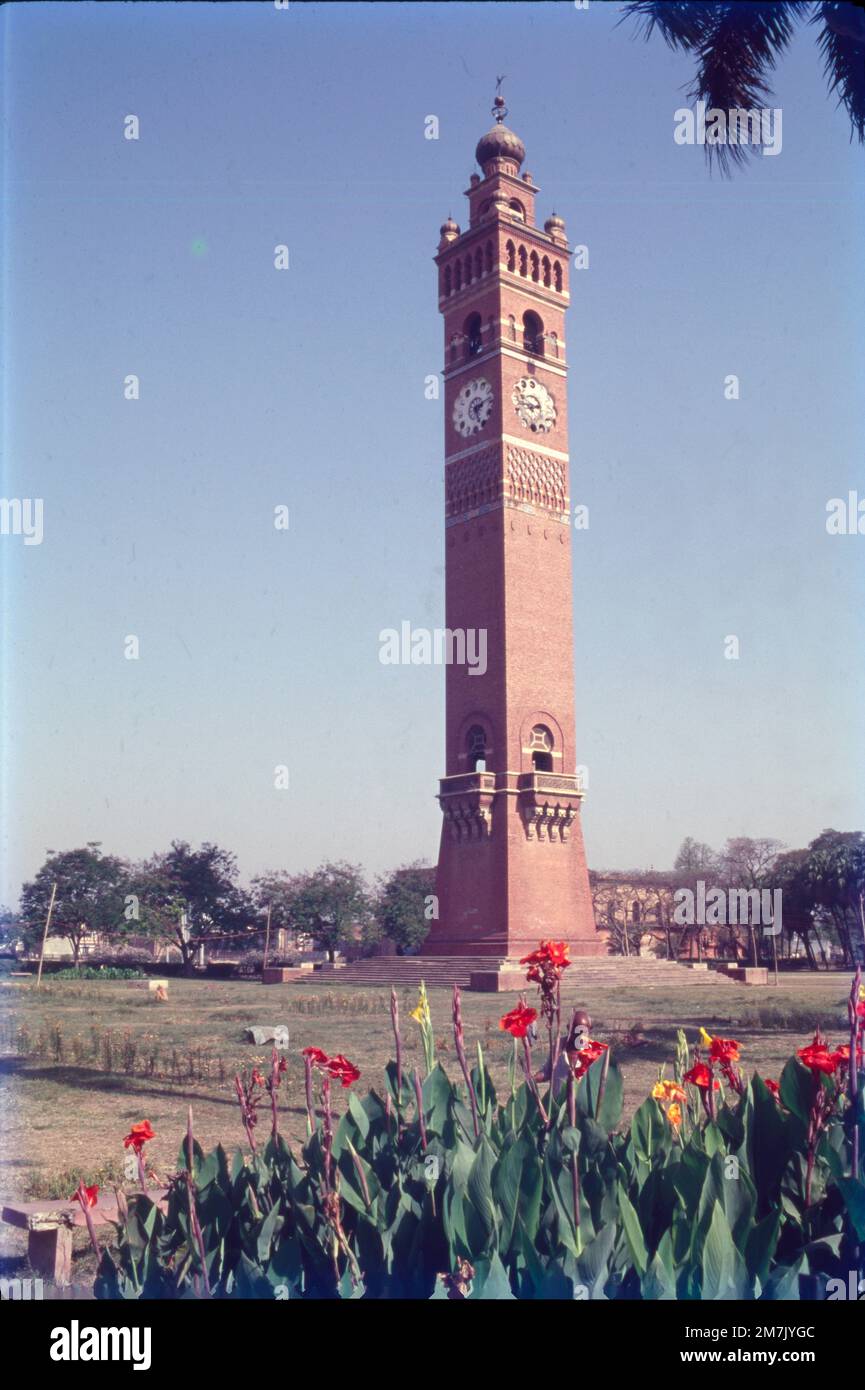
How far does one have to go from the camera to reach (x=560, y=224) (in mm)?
42219

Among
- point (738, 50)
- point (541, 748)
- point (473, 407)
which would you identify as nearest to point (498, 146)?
point (473, 407)

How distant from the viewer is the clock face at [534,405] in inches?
1556

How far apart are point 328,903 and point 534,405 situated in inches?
970

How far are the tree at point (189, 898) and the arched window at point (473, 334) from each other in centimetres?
2450

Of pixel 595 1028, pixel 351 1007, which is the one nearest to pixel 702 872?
pixel 351 1007

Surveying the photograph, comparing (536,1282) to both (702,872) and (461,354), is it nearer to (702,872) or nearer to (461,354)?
(461,354)

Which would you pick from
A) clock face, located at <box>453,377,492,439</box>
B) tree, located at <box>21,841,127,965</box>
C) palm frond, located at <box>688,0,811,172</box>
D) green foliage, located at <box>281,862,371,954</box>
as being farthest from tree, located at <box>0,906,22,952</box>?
palm frond, located at <box>688,0,811,172</box>

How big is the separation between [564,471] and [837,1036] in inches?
1068

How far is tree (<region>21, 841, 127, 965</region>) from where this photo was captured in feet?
147

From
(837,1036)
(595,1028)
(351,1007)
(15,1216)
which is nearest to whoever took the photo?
(15,1216)

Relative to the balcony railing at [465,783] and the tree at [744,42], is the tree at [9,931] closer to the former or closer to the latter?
the balcony railing at [465,783]

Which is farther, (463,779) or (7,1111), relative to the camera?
(463,779)

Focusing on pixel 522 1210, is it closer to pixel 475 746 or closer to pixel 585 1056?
pixel 585 1056
